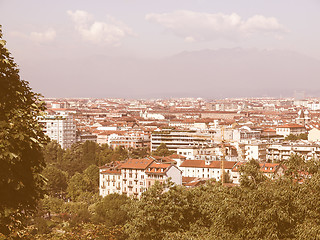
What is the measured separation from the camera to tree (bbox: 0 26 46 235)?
817 centimetres

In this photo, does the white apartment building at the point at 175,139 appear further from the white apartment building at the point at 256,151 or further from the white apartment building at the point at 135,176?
the white apartment building at the point at 135,176

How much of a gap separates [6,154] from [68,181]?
1435 inches

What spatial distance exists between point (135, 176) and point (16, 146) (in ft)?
102

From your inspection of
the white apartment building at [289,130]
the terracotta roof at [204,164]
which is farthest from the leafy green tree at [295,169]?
the white apartment building at [289,130]

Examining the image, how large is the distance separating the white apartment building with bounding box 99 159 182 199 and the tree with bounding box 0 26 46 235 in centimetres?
2800

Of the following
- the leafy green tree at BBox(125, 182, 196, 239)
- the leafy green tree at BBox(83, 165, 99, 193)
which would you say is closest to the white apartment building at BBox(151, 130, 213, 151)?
the leafy green tree at BBox(83, 165, 99, 193)

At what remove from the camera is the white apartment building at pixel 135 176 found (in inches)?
1483

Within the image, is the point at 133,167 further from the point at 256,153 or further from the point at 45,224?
the point at 256,153

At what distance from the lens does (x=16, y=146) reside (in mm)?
8219

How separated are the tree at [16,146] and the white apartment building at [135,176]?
27999 mm

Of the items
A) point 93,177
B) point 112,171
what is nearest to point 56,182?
point 93,177

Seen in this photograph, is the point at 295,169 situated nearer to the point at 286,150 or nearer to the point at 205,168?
the point at 205,168

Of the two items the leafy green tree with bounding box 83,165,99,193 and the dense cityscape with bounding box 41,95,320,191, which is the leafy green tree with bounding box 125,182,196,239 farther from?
the leafy green tree with bounding box 83,165,99,193

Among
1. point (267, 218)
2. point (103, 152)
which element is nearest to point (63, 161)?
point (103, 152)
